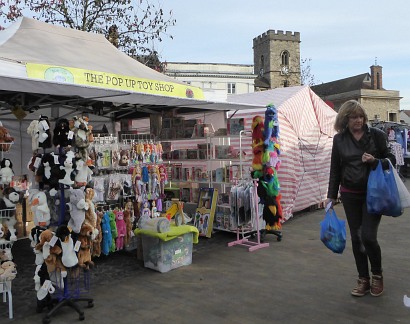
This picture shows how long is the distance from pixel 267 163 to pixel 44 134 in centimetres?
334

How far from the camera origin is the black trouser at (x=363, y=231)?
3.62 meters

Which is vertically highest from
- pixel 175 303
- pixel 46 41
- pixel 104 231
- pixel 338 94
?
pixel 338 94

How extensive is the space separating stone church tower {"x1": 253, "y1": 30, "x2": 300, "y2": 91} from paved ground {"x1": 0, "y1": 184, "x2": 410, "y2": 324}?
49.7 metres

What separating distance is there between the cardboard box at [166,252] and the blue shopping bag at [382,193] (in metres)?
2.51

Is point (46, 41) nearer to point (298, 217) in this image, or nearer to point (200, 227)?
point (200, 227)

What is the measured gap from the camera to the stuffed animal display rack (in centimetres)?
602

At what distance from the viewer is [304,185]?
859cm

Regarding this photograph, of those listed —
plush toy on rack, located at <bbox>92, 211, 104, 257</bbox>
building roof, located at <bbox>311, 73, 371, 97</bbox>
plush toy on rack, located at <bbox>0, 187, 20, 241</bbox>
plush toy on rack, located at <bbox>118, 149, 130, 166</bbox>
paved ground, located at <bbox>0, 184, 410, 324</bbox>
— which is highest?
building roof, located at <bbox>311, 73, 371, 97</bbox>

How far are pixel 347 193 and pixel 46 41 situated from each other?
4.54 meters

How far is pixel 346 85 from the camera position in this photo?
195 feet

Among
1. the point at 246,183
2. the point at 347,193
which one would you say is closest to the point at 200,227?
the point at 246,183

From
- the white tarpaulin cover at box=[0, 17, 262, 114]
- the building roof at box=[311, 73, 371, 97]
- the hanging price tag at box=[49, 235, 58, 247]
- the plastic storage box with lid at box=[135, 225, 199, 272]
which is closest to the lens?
the hanging price tag at box=[49, 235, 58, 247]

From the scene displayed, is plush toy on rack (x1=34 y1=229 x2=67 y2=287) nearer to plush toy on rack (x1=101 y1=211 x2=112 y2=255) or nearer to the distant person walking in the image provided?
plush toy on rack (x1=101 y1=211 x2=112 y2=255)

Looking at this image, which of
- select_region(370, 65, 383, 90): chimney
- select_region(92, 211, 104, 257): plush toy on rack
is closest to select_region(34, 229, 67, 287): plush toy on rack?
select_region(92, 211, 104, 257): plush toy on rack
